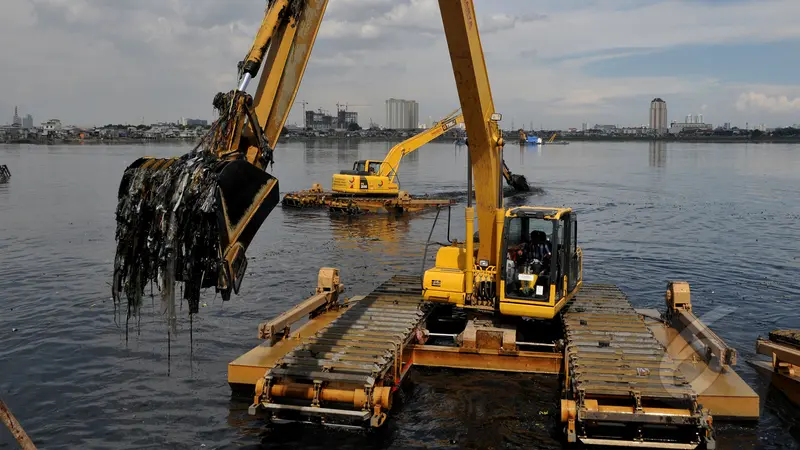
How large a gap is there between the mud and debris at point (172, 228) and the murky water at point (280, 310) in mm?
2688

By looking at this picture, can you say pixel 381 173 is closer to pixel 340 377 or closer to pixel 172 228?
pixel 340 377

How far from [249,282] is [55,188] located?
1767 inches

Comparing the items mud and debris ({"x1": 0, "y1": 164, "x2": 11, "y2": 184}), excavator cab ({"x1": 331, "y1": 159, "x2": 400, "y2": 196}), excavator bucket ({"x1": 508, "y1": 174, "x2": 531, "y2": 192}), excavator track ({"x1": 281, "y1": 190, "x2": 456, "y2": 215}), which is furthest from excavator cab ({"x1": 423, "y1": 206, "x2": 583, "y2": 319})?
mud and debris ({"x1": 0, "y1": 164, "x2": 11, "y2": 184})

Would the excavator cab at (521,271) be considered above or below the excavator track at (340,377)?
above

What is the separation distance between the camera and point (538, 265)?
1465 centimetres

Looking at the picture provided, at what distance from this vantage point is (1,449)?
11.7 m

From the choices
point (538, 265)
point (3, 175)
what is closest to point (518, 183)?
point (538, 265)

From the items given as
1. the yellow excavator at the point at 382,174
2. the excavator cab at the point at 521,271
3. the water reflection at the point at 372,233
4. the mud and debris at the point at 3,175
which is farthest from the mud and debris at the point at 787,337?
the mud and debris at the point at 3,175

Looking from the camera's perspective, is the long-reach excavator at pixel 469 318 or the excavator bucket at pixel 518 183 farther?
the excavator bucket at pixel 518 183

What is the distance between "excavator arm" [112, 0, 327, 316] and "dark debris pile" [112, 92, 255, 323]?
11 mm

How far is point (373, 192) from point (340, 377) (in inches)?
1328

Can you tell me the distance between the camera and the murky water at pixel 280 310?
1249 cm

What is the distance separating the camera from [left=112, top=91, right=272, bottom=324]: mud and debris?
758 centimetres

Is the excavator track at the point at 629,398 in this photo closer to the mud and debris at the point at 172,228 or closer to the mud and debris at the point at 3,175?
the mud and debris at the point at 172,228
